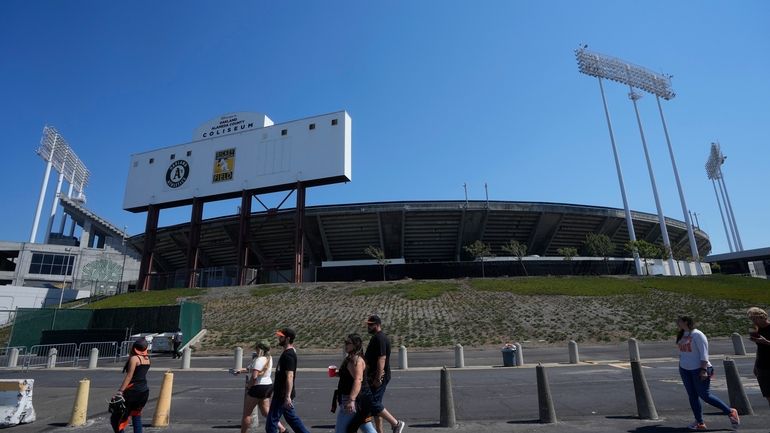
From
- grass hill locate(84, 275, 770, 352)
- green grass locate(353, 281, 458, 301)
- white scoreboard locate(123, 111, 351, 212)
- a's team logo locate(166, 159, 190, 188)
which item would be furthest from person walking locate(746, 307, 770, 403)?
a's team logo locate(166, 159, 190, 188)

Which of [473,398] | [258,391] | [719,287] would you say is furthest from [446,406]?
[719,287]

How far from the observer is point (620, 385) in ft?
35.3

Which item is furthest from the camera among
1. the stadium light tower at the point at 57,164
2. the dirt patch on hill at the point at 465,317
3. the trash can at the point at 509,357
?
the stadium light tower at the point at 57,164

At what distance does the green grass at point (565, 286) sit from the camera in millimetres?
33125

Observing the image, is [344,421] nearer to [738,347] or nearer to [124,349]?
[738,347]

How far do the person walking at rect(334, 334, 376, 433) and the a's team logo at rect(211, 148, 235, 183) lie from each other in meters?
45.7

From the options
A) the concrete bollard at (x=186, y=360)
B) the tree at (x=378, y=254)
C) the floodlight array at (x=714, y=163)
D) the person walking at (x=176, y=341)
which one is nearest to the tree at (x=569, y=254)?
the tree at (x=378, y=254)

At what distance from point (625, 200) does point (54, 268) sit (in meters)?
79.2

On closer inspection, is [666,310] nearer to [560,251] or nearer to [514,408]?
[560,251]

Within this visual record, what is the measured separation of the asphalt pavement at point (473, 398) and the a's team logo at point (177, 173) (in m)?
35.1

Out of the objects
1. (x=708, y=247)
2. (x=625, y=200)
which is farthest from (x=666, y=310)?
(x=708, y=247)

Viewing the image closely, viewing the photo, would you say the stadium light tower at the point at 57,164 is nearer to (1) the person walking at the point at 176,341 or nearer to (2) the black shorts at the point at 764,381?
(1) the person walking at the point at 176,341

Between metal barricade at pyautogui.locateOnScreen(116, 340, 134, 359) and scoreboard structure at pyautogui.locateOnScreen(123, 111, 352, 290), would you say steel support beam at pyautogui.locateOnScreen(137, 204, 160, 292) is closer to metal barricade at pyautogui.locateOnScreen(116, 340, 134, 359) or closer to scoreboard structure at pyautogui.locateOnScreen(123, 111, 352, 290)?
scoreboard structure at pyautogui.locateOnScreen(123, 111, 352, 290)

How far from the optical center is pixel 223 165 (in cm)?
4775
